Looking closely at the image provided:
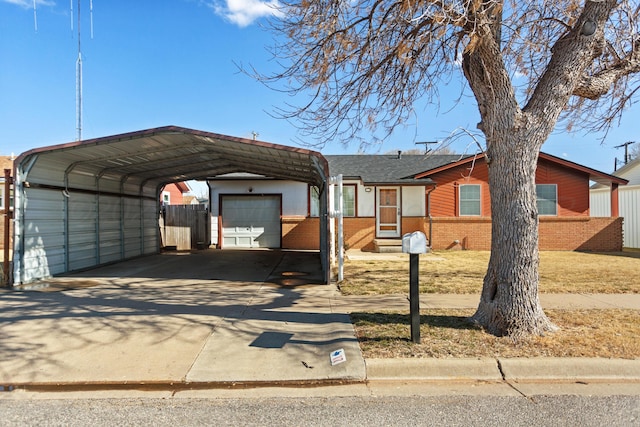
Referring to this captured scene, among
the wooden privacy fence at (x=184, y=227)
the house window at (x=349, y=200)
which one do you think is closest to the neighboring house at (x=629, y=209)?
the house window at (x=349, y=200)

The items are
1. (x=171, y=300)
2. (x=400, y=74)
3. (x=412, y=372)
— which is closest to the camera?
(x=412, y=372)

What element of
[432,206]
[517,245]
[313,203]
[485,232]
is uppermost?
[313,203]

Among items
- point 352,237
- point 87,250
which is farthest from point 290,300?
point 352,237

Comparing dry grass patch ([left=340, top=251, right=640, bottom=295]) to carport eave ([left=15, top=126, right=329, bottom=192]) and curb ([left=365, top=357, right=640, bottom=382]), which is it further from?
curb ([left=365, top=357, right=640, bottom=382])

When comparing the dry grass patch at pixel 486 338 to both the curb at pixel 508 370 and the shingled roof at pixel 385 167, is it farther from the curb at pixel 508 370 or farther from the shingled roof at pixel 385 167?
the shingled roof at pixel 385 167

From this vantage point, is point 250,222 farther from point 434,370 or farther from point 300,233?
point 434,370

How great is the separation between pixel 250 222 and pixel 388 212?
255 inches

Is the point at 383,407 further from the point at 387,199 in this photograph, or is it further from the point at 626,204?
the point at 626,204

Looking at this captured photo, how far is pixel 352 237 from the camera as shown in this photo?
16.8 m

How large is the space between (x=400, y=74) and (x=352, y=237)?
10.5m

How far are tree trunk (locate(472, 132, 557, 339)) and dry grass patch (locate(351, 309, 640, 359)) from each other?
22 cm

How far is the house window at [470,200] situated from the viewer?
16.5m

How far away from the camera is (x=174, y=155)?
1153 cm

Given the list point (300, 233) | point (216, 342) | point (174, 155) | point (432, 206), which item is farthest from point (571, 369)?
point (300, 233)
